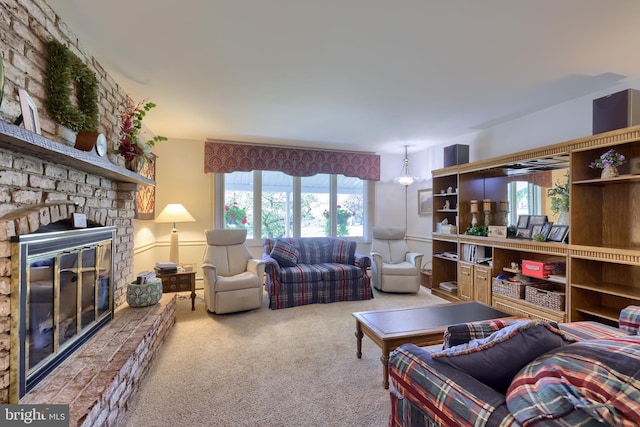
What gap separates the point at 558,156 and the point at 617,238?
0.89 m

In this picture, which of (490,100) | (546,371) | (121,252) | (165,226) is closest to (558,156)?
(490,100)

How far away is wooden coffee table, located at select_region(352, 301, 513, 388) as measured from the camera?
210 centimetres

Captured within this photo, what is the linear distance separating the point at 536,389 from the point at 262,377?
6.13 ft

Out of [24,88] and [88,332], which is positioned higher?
[24,88]

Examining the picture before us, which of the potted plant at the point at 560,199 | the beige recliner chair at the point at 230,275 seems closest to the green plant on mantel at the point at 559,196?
the potted plant at the point at 560,199

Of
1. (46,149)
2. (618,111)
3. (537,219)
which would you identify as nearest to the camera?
(46,149)

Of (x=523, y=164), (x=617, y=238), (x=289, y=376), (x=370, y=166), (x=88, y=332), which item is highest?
(x=370, y=166)

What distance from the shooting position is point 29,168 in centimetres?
160

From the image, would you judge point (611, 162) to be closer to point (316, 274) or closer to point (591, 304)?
point (591, 304)

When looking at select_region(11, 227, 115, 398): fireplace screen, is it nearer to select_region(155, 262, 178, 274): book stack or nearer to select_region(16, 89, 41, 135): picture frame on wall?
select_region(16, 89, 41, 135): picture frame on wall

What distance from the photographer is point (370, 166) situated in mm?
5582

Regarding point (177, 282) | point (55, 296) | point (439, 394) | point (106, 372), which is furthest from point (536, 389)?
point (177, 282)

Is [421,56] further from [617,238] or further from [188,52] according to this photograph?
[617,238]

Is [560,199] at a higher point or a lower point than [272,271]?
higher
